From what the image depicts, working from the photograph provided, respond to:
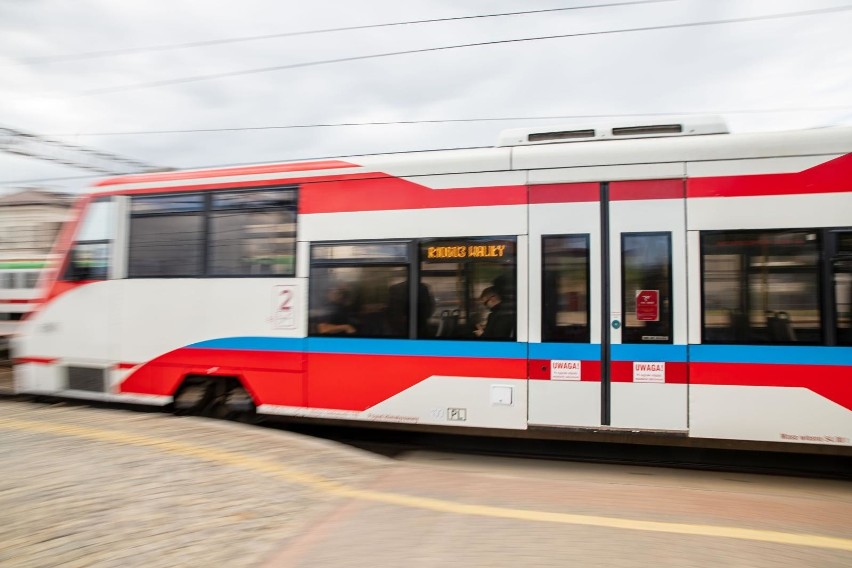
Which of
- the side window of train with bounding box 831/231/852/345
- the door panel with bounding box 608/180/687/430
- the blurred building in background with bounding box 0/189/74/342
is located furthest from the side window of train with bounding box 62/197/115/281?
the blurred building in background with bounding box 0/189/74/342

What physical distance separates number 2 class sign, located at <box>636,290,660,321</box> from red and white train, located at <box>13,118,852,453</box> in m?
0.01

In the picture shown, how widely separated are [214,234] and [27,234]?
39.0 feet

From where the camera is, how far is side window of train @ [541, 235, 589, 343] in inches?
204

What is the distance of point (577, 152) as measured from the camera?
17.4 ft

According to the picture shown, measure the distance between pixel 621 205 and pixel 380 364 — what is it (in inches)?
113

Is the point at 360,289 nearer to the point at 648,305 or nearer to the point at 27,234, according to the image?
the point at 648,305

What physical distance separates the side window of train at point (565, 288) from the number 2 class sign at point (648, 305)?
466mm

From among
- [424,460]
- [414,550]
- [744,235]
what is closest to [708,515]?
[414,550]

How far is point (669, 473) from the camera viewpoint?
211 inches

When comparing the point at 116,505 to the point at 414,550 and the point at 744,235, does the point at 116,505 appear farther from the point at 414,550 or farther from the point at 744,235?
the point at 744,235

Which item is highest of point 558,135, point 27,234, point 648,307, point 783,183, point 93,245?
point 27,234

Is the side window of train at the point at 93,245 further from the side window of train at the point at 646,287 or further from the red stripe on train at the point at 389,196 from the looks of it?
the side window of train at the point at 646,287

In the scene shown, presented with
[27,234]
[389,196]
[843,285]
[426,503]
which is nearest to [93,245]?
[389,196]

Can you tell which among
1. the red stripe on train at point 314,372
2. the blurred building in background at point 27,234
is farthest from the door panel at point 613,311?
the blurred building in background at point 27,234
